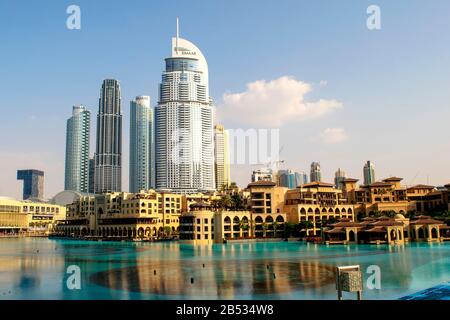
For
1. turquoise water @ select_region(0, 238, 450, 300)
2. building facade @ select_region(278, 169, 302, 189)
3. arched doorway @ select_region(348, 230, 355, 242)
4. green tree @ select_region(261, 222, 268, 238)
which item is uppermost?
building facade @ select_region(278, 169, 302, 189)

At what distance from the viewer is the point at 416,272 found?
38.5 meters

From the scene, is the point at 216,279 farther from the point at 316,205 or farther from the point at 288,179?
the point at 288,179

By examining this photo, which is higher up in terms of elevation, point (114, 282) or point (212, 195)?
point (212, 195)

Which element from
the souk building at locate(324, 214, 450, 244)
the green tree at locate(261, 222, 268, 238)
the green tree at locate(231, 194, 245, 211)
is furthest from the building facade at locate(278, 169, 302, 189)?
the souk building at locate(324, 214, 450, 244)

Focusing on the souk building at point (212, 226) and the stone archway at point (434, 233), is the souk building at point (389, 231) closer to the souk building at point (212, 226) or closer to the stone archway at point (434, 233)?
the stone archway at point (434, 233)

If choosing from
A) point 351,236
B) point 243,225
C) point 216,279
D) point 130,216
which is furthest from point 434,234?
point 130,216

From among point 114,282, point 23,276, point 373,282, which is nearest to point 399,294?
point 373,282

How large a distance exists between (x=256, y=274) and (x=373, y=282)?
1106 centimetres

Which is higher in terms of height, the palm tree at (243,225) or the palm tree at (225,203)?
the palm tree at (225,203)

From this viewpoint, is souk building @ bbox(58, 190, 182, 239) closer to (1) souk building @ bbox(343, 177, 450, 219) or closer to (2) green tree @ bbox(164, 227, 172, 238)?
(2) green tree @ bbox(164, 227, 172, 238)

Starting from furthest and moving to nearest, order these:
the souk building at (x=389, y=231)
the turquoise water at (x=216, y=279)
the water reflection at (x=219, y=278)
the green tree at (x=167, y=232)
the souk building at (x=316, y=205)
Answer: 1. the green tree at (x=167, y=232)
2. the souk building at (x=316, y=205)
3. the souk building at (x=389, y=231)
4. the water reflection at (x=219, y=278)
5. the turquoise water at (x=216, y=279)

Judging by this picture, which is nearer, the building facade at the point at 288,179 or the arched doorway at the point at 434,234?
the arched doorway at the point at 434,234

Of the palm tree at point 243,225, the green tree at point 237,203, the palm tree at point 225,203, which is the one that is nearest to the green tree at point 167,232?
the palm tree at point 225,203
